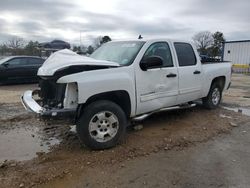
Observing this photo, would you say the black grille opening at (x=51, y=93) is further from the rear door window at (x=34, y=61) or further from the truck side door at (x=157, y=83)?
the rear door window at (x=34, y=61)

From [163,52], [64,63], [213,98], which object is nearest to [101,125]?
[64,63]

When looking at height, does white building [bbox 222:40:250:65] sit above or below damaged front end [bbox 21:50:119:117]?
above

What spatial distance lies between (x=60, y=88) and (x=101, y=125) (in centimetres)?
90

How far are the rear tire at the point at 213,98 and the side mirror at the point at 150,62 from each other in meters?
2.90

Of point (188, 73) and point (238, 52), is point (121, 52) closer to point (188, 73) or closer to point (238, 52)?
point (188, 73)

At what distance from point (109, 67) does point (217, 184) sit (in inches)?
96.6

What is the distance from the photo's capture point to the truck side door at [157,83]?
17.7ft

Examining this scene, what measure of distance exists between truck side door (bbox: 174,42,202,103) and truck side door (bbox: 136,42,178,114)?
0.80ft

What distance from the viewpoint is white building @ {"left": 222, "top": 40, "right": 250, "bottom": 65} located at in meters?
32.7

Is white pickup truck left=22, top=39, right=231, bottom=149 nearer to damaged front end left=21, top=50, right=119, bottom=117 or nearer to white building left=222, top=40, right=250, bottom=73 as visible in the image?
damaged front end left=21, top=50, right=119, bottom=117

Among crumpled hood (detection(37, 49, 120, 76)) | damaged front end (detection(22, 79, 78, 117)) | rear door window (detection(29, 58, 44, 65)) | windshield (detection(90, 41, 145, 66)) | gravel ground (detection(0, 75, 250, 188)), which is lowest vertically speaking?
gravel ground (detection(0, 75, 250, 188))

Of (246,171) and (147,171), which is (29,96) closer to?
(147,171)

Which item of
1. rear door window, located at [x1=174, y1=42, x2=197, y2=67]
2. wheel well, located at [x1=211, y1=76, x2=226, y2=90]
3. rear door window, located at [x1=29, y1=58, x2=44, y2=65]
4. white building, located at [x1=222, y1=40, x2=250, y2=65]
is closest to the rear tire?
wheel well, located at [x1=211, y1=76, x2=226, y2=90]

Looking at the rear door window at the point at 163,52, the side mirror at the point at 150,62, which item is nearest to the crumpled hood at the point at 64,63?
the side mirror at the point at 150,62
